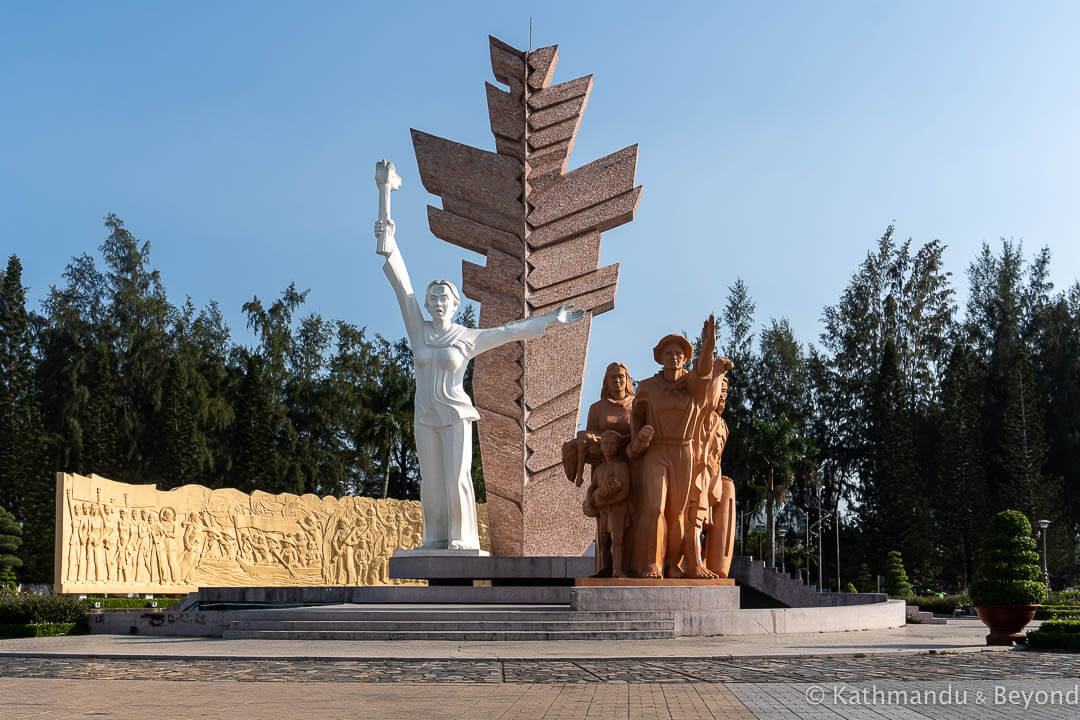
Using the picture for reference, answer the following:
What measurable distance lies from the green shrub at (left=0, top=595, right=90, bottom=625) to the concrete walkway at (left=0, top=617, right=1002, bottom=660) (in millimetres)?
1554

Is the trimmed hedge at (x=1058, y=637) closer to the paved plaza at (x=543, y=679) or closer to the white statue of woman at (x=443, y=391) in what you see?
the paved plaza at (x=543, y=679)

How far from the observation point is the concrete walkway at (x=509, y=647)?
8.95 metres

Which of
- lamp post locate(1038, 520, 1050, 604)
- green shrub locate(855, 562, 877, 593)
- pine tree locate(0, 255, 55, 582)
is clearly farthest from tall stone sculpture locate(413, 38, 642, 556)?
green shrub locate(855, 562, 877, 593)

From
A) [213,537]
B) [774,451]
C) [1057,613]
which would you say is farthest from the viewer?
[774,451]

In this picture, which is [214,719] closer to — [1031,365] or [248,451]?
[248,451]

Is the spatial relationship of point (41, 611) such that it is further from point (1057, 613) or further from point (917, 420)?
point (917, 420)

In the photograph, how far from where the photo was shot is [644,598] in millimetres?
11086

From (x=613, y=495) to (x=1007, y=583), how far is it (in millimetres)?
3919

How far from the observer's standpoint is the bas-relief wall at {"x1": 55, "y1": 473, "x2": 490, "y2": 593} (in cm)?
1958

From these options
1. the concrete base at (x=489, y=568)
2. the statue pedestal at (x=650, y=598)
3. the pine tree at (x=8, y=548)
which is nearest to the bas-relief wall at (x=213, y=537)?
the pine tree at (x=8, y=548)

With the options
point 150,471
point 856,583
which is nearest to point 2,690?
point 150,471


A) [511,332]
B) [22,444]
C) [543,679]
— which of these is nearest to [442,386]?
[511,332]

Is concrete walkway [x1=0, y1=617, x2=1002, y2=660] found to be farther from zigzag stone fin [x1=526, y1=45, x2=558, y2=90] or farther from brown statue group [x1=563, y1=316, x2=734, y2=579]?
zigzag stone fin [x1=526, y1=45, x2=558, y2=90]

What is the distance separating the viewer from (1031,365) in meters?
34.8
